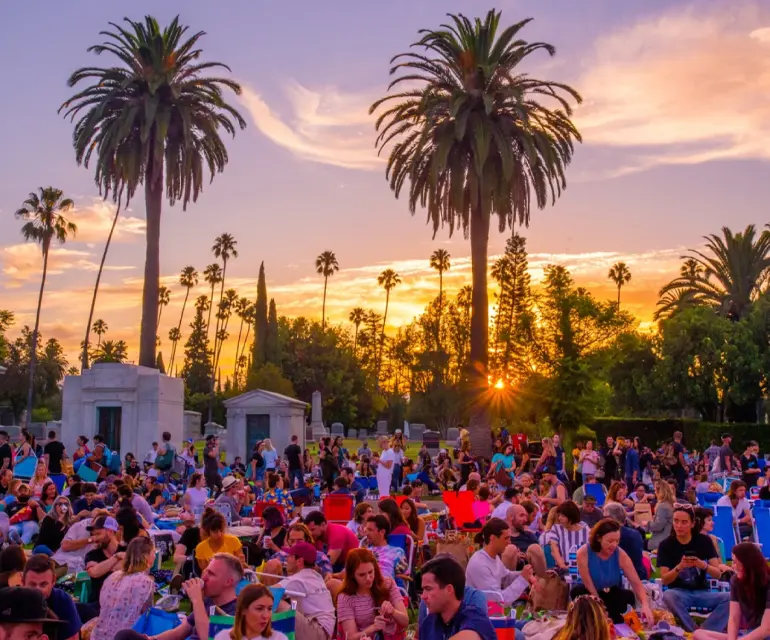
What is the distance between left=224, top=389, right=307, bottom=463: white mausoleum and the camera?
34.3m

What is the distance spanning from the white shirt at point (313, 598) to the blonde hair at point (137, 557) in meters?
1.14

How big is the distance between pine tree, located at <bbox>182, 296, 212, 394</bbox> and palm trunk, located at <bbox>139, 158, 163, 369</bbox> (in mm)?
59599

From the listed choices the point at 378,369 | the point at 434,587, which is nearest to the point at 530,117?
the point at 434,587

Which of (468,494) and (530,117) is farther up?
(530,117)

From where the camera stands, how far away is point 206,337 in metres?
114

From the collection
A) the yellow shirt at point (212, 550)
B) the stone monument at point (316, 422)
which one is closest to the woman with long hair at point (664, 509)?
the yellow shirt at point (212, 550)

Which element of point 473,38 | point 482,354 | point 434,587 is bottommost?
point 434,587

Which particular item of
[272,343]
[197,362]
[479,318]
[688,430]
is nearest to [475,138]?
[479,318]

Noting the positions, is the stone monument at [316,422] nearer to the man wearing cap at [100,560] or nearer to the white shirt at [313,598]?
the man wearing cap at [100,560]

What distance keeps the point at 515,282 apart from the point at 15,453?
58187 millimetres

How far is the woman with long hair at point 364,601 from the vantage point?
7.21 metres

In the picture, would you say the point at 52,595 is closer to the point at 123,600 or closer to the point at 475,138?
the point at 123,600

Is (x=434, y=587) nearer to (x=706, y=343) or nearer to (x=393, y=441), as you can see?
(x=393, y=441)

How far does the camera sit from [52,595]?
6.43m
